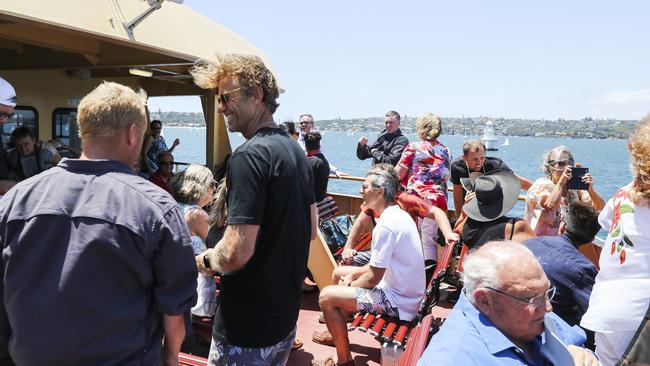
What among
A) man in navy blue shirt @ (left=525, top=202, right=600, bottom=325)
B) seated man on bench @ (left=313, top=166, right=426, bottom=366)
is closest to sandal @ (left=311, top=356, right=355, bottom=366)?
seated man on bench @ (left=313, top=166, right=426, bottom=366)

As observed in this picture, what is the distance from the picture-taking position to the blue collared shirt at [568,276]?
286 cm

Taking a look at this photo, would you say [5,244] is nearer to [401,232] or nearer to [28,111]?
[401,232]

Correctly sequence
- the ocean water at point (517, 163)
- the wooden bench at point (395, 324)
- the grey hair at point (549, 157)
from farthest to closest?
the ocean water at point (517, 163)
the grey hair at point (549, 157)
the wooden bench at point (395, 324)

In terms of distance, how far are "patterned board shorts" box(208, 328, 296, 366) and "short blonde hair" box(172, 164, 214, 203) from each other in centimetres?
157

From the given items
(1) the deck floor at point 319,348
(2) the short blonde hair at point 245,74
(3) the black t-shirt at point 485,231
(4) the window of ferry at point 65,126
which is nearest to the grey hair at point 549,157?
(3) the black t-shirt at point 485,231

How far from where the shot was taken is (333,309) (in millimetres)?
3639

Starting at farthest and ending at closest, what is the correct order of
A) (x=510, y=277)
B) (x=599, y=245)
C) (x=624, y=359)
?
(x=599, y=245)
(x=624, y=359)
(x=510, y=277)

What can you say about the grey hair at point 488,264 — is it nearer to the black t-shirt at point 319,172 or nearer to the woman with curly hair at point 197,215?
the woman with curly hair at point 197,215

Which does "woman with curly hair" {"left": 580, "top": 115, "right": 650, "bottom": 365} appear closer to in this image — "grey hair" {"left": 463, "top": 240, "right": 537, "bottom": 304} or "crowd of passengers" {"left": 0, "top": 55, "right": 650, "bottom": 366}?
"crowd of passengers" {"left": 0, "top": 55, "right": 650, "bottom": 366}

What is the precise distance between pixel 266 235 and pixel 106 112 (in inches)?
31.5

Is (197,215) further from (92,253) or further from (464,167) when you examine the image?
(464,167)

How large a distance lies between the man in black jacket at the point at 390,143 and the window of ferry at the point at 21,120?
192 inches

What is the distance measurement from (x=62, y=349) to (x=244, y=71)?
1.22 metres

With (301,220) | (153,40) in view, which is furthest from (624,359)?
(153,40)
